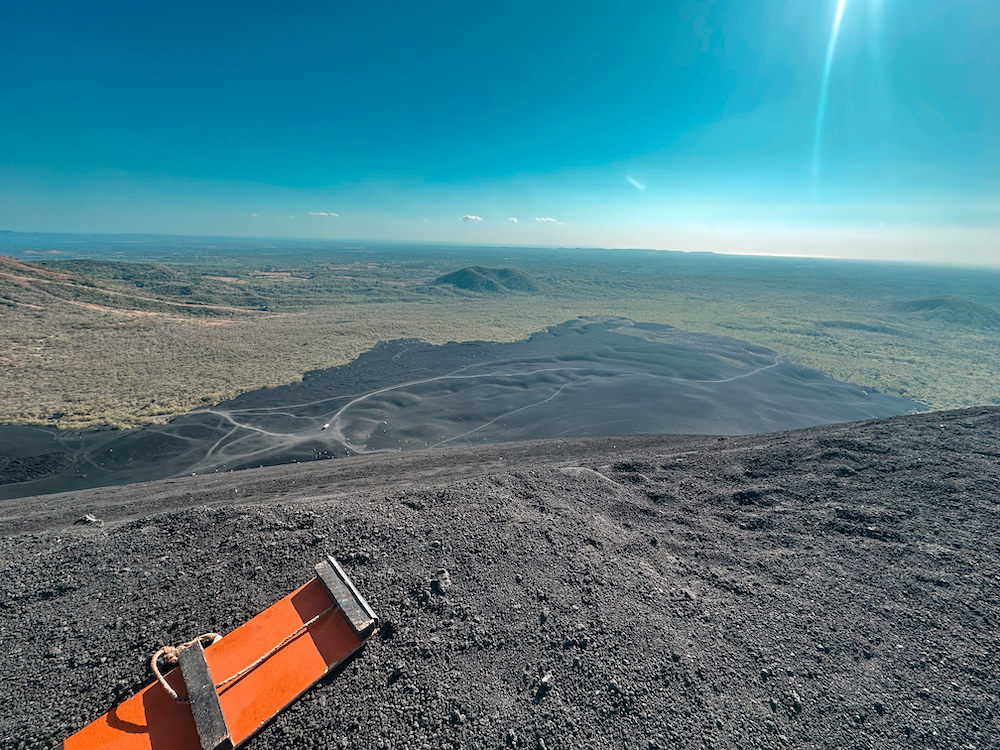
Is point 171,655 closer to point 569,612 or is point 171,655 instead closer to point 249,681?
point 249,681

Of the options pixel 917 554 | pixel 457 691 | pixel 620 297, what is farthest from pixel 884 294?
pixel 457 691

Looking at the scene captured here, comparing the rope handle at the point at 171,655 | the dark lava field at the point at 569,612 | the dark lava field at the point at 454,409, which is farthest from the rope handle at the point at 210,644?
the dark lava field at the point at 454,409

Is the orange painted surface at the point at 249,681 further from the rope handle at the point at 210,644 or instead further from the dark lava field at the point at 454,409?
the dark lava field at the point at 454,409

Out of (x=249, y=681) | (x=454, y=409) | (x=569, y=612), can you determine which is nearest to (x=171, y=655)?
(x=249, y=681)

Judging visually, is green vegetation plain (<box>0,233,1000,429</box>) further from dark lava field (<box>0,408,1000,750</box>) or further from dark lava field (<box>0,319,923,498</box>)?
dark lava field (<box>0,408,1000,750</box>)

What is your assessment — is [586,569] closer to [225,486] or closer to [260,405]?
[225,486]

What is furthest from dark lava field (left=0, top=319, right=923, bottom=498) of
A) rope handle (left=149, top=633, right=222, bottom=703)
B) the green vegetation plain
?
rope handle (left=149, top=633, right=222, bottom=703)
